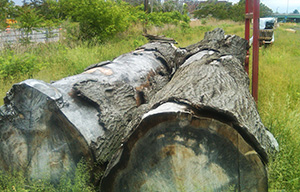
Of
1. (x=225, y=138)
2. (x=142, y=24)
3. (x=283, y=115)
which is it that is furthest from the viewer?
(x=142, y=24)

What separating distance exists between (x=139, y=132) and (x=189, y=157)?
1.30ft

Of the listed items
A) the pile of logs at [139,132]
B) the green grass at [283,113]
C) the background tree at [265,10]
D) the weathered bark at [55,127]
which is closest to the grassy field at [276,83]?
the green grass at [283,113]

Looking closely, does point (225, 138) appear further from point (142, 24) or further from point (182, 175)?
point (142, 24)

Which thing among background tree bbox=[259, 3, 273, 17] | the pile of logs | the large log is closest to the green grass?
the pile of logs

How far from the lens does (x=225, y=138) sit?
72.9 inches

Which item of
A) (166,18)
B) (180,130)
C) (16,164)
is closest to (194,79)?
(180,130)

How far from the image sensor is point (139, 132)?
1983 mm

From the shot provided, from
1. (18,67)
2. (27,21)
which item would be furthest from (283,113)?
(27,21)

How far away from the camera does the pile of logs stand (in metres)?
1.89

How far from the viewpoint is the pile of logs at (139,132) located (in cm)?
189

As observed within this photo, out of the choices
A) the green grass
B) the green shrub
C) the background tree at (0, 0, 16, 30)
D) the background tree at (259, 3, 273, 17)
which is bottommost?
the green grass

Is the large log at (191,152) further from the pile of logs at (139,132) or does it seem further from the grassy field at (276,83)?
the grassy field at (276,83)

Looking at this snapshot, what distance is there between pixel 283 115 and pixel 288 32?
23.4 ft

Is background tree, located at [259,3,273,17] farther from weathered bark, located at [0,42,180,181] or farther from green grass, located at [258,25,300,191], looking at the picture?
weathered bark, located at [0,42,180,181]
